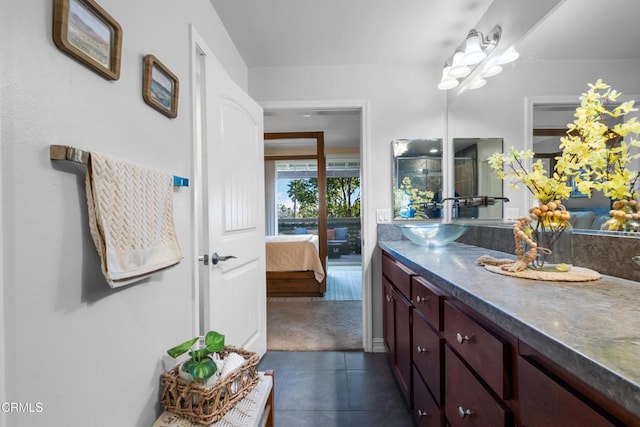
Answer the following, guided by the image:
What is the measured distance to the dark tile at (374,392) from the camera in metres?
1.80

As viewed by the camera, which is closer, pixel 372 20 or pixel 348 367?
pixel 372 20

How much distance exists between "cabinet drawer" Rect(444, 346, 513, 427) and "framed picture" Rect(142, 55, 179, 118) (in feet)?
4.79

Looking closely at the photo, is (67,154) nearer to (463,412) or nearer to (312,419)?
(463,412)

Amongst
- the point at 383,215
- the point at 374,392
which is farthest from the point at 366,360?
the point at 383,215

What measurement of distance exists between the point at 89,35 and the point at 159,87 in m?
0.38

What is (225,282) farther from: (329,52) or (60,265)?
(329,52)

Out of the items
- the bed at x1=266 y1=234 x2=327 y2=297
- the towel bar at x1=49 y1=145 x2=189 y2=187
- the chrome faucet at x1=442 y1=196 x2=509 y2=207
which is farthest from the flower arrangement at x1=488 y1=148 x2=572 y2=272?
the bed at x1=266 y1=234 x2=327 y2=297

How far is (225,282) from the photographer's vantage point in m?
1.79

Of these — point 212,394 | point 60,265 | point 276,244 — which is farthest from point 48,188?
point 276,244

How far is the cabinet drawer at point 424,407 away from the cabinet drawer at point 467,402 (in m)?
0.11

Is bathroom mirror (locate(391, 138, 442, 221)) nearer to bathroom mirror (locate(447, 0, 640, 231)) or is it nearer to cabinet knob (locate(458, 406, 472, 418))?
bathroom mirror (locate(447, 0, 640, 231))

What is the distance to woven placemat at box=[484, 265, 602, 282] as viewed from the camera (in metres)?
1.01

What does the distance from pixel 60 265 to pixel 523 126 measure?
202 centimetres

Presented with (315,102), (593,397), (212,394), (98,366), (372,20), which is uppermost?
(372,20)
